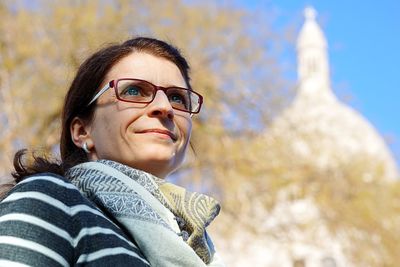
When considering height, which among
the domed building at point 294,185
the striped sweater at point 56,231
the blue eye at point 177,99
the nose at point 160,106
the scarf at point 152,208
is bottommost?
the striped sweater at point 56,231

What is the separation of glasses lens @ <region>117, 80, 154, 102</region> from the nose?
0.5 inches

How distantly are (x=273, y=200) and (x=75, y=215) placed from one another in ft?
29.4

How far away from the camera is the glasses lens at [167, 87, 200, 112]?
1.60 metres

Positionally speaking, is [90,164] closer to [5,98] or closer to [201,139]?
[5,98]

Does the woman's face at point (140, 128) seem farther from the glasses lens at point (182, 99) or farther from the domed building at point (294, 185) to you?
the domed building at point (294, 185)

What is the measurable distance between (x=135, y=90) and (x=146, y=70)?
64 mm

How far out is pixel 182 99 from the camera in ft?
5.34

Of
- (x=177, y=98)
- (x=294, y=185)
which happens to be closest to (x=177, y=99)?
(x=177, y=98)

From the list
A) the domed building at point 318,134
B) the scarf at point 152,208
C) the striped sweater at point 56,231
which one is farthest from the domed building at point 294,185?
the striped sweater at point 56,231

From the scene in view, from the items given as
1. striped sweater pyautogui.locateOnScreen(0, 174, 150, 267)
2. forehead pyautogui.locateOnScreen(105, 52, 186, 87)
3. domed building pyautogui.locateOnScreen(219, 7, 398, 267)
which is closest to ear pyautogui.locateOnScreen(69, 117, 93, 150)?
forehead pyautogui.locateOnScreen(105, 52, 186, 87)

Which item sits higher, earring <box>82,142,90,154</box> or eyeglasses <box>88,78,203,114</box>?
eyeglasses <box>88,78,203,114</box>

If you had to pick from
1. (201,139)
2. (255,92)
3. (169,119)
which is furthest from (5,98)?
(169,119)

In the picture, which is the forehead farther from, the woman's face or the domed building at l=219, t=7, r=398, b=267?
the domed building at l=219, t=7, r=398, b=267

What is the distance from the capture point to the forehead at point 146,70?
1577 mm
